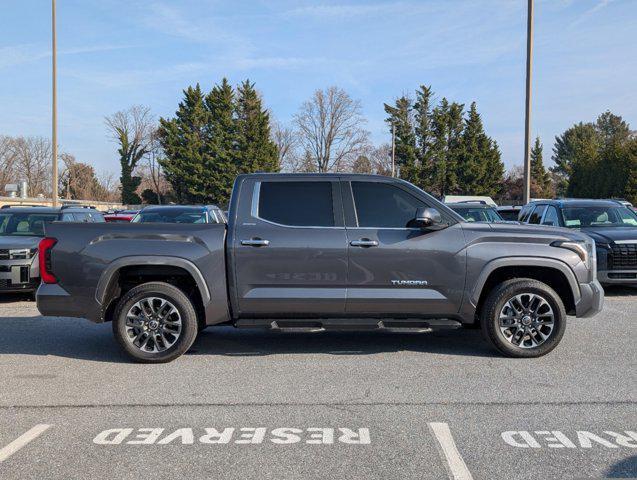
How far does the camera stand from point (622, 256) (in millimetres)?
10625

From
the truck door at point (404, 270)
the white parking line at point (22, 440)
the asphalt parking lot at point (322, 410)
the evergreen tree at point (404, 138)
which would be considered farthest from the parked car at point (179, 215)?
the evergreen tree at point (404, 138)

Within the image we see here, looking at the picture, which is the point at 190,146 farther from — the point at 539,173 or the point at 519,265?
the point at 519,265

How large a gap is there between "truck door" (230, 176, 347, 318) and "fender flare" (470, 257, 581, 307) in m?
1.44

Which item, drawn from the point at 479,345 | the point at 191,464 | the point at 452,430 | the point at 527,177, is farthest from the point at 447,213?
the point at 527,177

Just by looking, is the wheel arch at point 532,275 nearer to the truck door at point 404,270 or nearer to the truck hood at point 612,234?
the truck door at point 404,270

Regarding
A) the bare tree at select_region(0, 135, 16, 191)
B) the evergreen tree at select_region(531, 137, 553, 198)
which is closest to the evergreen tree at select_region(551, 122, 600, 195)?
the evergreen tree at select_region(531, 137, 553, 198)

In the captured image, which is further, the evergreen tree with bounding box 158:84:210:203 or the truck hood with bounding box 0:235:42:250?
the evergreen tree with bounding box 158:84:210:203

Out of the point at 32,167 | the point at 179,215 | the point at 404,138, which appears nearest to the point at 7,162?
the point at 32,167

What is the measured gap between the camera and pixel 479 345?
284 inches

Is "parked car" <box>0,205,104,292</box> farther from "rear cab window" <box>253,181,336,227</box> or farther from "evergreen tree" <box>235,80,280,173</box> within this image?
"evergreen tree" <box>235,80,280,173</box>

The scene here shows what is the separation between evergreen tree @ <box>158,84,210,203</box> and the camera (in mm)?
64188

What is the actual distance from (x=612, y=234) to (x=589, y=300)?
513 cm

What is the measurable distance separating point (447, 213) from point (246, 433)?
3341mm

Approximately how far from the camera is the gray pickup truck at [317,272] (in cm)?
629
